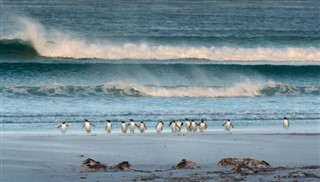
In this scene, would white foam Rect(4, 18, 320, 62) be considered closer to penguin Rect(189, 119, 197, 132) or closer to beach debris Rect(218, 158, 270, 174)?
penguin Rect(189, 119, 197, 132)

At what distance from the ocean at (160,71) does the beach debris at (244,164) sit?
6210 mm

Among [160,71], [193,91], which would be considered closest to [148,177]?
[193,91]

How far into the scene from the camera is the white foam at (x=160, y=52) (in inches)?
1628

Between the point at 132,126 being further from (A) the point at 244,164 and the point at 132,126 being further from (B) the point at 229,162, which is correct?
(A) the point at 244,164

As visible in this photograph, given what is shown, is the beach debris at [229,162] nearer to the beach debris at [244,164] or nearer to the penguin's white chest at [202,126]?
the beach debris at [244,164]

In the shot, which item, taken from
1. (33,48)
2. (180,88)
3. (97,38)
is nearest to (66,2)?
(97,38)

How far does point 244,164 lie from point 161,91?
619 inches

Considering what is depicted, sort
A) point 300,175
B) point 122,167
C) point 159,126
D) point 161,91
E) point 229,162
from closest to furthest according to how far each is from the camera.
A: point 300,175 → point 122,167 → point 229,162 → point 159,126 → point 161,91

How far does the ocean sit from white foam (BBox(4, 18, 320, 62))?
0.16ft

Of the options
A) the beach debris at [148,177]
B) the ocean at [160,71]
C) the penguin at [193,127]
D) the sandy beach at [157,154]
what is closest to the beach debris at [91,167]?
the sandy beach at [157,154]

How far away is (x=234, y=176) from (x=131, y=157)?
288 centimetres

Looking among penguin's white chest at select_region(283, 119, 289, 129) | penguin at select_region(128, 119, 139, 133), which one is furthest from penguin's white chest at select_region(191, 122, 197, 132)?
penguin's white chest at select_region(283, 119, 289, 129)

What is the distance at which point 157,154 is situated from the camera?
51.7ft

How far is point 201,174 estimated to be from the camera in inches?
520
